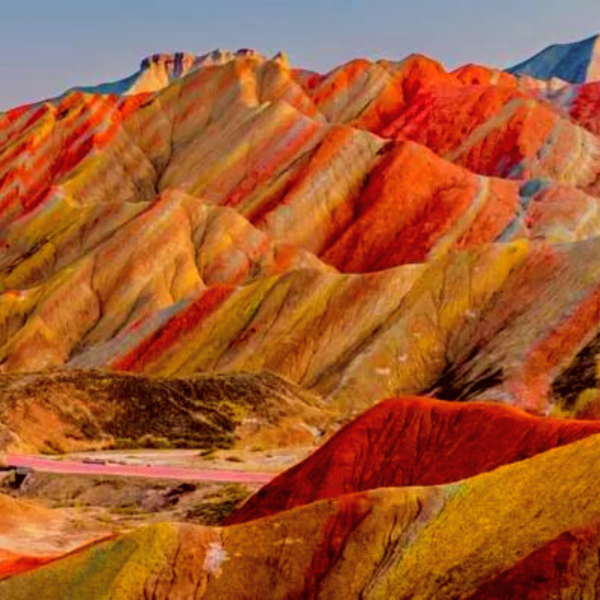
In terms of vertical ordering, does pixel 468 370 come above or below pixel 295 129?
below

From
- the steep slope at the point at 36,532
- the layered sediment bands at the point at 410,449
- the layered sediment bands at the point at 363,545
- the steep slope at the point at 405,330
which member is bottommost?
the steep slope at the point at 36,532

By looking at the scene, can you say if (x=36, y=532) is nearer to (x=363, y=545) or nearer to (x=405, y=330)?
(x=363, y=545)

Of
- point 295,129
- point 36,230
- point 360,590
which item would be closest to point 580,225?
point 295,129

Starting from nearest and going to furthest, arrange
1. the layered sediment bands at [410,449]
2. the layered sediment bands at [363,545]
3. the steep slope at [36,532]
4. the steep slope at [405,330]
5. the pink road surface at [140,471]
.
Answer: the layered sediment bands at [363,545] < the layered sediment bands at [410,449] < the steep slope at [36,532] < the pink road surface at [140,471] < the steep slope at [405,330]

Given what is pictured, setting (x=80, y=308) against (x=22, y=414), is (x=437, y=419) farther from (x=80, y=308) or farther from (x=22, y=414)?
(x=80, y=308)

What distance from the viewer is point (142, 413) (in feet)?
258

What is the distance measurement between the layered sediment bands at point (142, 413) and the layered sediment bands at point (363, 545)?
149 feet

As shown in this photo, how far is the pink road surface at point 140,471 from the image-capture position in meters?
61.2

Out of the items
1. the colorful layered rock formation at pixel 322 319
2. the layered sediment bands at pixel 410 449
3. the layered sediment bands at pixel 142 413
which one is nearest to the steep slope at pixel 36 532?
the colorful layered rock formation at pixel 322 319

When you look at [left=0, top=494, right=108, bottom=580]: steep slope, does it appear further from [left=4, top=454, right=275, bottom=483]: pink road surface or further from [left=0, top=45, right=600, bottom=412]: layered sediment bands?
[left=0, top=45, right=600, bottom=412]: layered sediment bands

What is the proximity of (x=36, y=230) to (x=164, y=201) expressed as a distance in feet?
82.0

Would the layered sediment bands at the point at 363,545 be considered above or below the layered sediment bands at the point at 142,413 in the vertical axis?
below

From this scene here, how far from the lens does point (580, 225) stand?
129375 millimetres

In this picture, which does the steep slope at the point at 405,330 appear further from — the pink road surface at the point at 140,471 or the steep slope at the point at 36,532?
the steep slope at the point at 36,532
